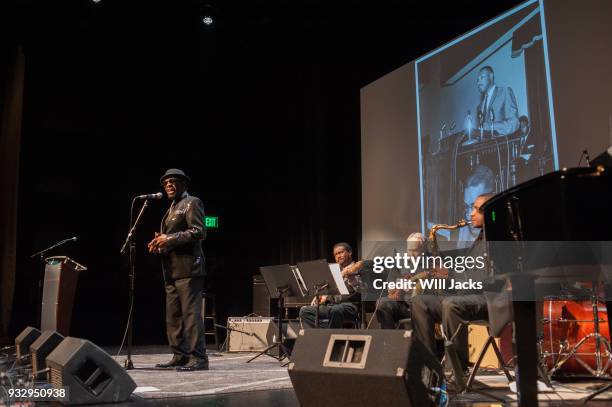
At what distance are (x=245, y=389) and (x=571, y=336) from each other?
2427 mm

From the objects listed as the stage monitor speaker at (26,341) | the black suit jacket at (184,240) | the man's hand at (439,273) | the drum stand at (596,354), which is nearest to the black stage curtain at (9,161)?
the stage monitor speaker at (26,341)

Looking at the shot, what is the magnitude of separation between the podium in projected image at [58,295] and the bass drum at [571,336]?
3.98 meters

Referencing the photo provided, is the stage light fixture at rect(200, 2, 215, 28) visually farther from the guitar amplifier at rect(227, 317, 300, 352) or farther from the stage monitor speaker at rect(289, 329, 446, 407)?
the stage monitor speaker at rect(289, 329, 446, 407)

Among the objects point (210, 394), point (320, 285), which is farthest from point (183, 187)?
point (210, 394)

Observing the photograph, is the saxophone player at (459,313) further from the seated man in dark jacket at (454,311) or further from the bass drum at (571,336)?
the bass drum at (571,336)

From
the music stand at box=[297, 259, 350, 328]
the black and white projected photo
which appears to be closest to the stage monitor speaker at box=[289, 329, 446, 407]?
the music stand at box=[297, 259, 350, 328]

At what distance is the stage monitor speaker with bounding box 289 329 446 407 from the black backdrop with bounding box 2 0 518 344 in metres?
5.35

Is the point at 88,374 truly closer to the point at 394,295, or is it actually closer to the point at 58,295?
the point at 58,295

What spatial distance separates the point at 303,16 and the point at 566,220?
20.8 ft

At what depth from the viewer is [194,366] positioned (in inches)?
176

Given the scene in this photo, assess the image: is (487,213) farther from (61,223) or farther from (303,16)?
(61,223)

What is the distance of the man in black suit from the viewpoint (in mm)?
4516

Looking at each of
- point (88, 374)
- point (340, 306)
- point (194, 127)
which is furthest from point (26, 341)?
point (194, 127)

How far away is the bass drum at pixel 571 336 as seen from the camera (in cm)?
410
